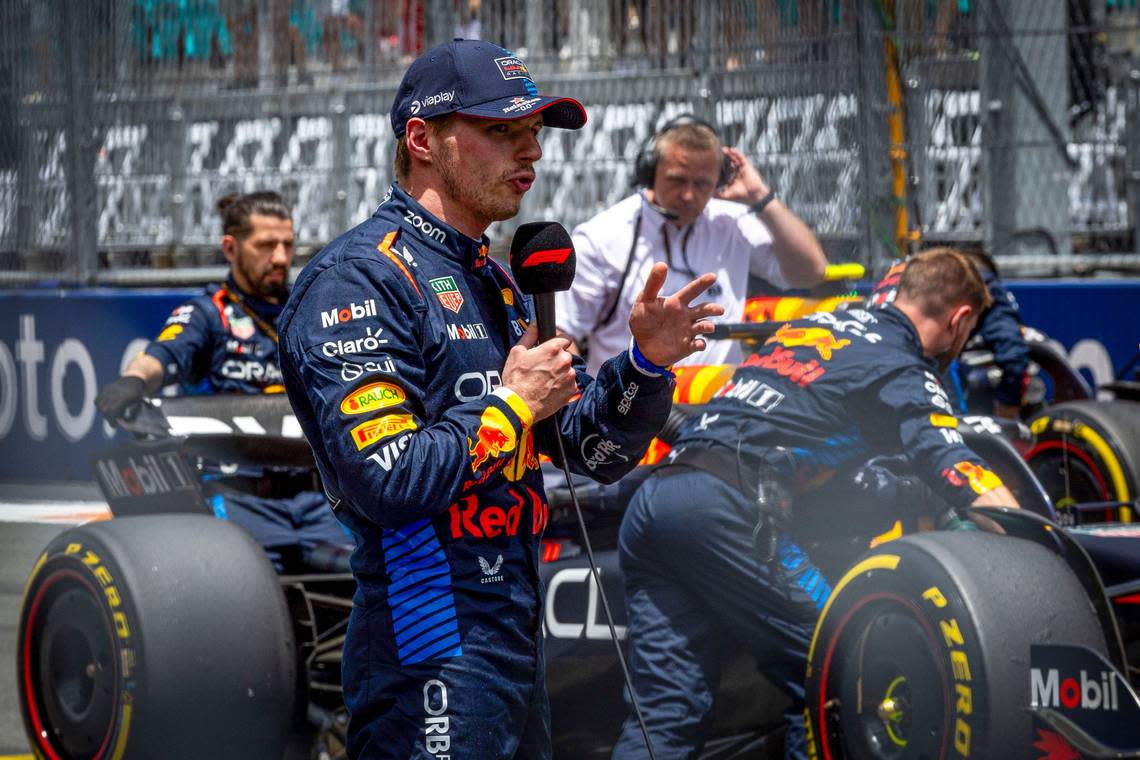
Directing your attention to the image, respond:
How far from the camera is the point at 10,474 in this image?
9820 millimetres

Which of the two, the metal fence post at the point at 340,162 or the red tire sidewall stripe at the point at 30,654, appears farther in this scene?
the metal fence post at the point at 340,162

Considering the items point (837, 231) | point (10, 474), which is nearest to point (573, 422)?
point (837, 231)

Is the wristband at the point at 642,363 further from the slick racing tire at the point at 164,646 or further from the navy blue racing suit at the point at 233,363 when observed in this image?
the navy blue racing suit at the point at 233,363

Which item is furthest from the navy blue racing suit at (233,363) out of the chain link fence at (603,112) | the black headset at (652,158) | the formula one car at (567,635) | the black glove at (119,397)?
the chain link fence at (603,112)

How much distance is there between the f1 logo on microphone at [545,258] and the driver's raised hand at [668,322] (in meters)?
0.15

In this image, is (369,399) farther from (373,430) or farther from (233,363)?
(233,363)

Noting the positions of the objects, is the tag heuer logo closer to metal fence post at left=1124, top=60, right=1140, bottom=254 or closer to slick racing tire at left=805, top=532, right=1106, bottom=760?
slick racing tire at left=805, top=532, right=1106, bottom=760

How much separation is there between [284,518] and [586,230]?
1.51 meters

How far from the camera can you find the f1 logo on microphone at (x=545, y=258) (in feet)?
9.05

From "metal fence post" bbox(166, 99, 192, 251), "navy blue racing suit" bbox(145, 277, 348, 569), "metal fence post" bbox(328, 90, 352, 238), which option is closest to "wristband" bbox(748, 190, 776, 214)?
"navy blue racing suit" bbox(145, 277, 348, 569)

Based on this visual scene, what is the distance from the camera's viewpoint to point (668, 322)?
9.14 feet

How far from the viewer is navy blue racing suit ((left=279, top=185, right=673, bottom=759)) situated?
255 cm

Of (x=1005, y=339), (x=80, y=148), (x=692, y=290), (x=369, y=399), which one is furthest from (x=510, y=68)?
(x=80, y=148)

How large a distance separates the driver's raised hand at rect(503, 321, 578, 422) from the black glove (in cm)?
297
